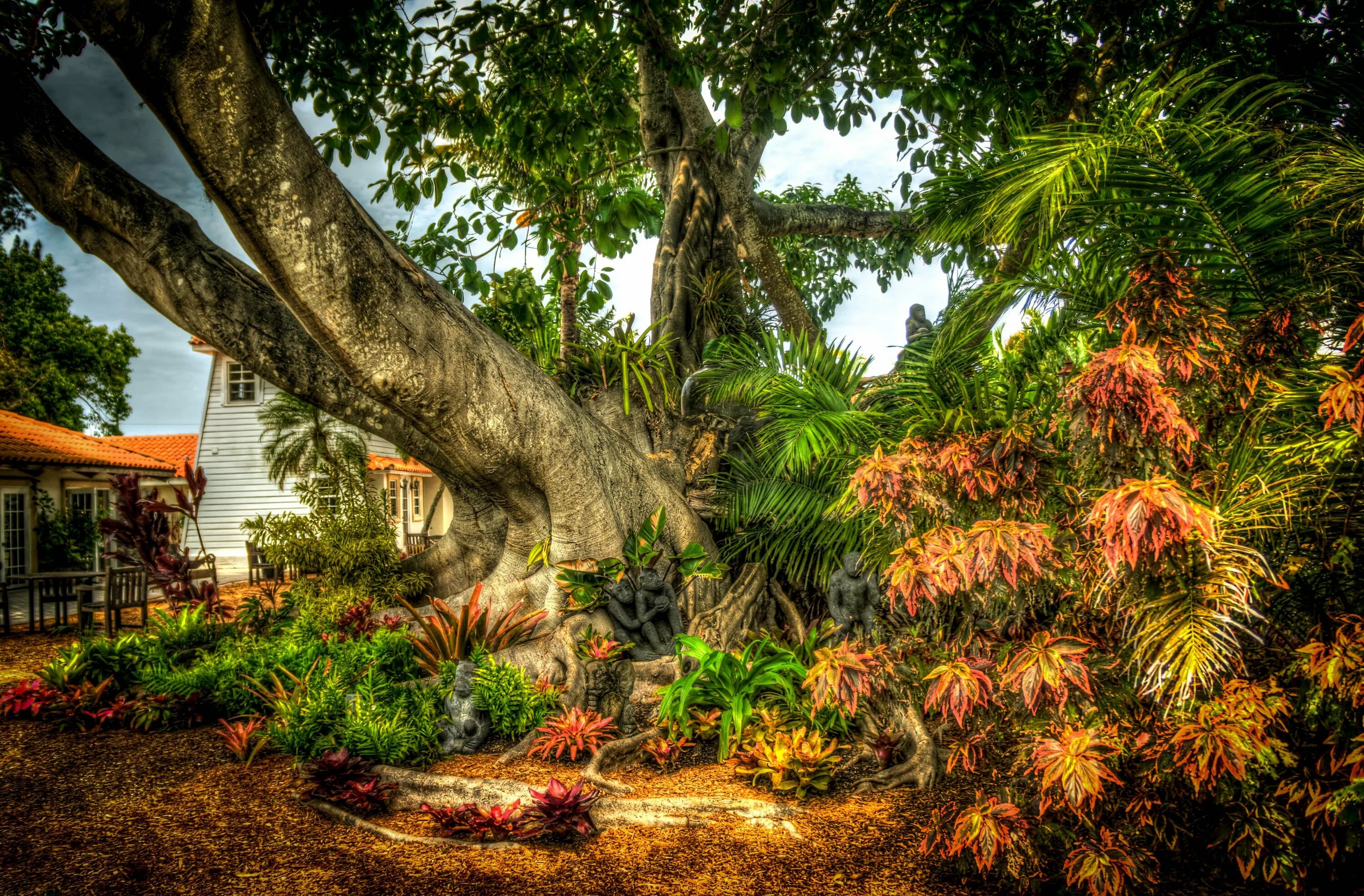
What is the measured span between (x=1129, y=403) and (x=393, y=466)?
56.8 ft

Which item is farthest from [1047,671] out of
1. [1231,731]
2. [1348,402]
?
[1348,402]

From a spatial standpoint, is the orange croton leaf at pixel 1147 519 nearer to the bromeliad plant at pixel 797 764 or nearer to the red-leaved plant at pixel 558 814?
the bromeliad plant at pixel 797 764

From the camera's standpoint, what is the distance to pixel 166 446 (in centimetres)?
2055

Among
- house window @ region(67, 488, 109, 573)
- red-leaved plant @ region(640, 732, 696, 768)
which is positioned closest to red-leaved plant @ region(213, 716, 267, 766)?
red-leaved plant @ region(640, 732, 696, 768)

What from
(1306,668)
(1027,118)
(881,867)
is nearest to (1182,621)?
(1306,668)

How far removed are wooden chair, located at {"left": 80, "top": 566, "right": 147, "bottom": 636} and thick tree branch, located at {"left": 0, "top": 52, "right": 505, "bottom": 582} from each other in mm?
4398

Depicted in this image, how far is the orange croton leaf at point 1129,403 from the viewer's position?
194cm

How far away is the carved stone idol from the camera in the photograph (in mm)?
4445

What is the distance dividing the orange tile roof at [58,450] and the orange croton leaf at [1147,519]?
14900 mm

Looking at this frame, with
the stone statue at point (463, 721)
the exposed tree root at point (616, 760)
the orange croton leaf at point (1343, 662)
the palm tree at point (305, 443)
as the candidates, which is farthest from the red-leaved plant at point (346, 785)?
the palm tree at point (305, 443)

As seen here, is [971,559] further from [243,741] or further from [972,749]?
[243,741]

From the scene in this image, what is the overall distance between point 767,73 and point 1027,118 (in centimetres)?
174

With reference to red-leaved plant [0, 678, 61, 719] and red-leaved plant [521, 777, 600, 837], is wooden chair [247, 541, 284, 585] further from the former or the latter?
red-leaved plant [521, 777, 600, 837]

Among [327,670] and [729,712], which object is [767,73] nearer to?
[729,712]
